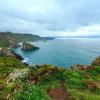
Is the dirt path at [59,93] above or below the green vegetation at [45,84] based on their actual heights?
below

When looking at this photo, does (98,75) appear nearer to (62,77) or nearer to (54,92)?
(62,77)

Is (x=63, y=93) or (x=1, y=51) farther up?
(x=63, y=93)

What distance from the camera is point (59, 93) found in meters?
21.7

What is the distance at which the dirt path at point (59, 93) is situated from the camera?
810 inches

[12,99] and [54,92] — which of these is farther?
[54,92]

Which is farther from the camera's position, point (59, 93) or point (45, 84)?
point (45, 84)

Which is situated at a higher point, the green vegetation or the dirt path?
the green vegetation

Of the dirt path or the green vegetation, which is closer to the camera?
the green vegetation

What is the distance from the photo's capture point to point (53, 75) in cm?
2688

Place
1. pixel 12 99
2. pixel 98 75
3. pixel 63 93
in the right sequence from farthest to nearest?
1. pixel 98 75
2. pixel 63 93
3. pixel 12 99

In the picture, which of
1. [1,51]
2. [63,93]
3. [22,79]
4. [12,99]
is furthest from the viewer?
[1,51]

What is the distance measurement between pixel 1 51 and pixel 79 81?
4249 inches

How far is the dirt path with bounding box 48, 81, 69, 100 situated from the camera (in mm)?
20578

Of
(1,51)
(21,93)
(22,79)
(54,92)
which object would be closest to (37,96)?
(21,93)
